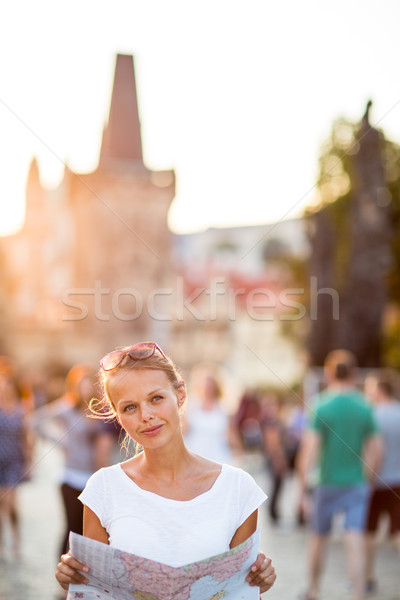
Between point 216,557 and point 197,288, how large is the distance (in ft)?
173

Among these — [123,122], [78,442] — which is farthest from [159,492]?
[123,122]

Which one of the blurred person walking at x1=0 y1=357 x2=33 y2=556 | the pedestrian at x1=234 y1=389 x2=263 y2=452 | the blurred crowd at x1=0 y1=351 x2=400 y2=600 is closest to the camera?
the blurred crowd at x1=0 y1=351 x2=400 y2=600

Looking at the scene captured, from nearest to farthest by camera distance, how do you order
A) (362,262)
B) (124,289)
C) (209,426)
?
(209,426), (362,262), (124,289)

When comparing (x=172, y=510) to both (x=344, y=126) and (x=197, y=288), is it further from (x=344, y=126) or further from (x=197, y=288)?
(x=197, y=288)

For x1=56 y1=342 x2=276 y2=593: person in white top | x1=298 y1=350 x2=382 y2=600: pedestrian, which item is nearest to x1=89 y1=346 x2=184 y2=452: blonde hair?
x1=56 y1=342 x2=276 y2=593: person in white top

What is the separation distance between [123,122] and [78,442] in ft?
141

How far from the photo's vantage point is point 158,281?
46.2m

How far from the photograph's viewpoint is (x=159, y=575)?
2.03 meters

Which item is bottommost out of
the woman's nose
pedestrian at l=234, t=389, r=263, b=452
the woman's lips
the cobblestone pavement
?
the cobblestone pavement

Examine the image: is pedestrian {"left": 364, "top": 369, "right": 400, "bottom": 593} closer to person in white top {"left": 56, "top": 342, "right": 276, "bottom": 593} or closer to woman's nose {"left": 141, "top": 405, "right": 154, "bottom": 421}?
person in white top {"left": 56, "top": 342, "right": 276, "bottom": 593}

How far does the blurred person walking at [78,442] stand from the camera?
16.1 ft

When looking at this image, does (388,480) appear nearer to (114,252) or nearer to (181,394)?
(181,394)

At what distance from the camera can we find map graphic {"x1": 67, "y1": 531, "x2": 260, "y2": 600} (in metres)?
2.03

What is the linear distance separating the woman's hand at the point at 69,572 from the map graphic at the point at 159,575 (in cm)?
2
